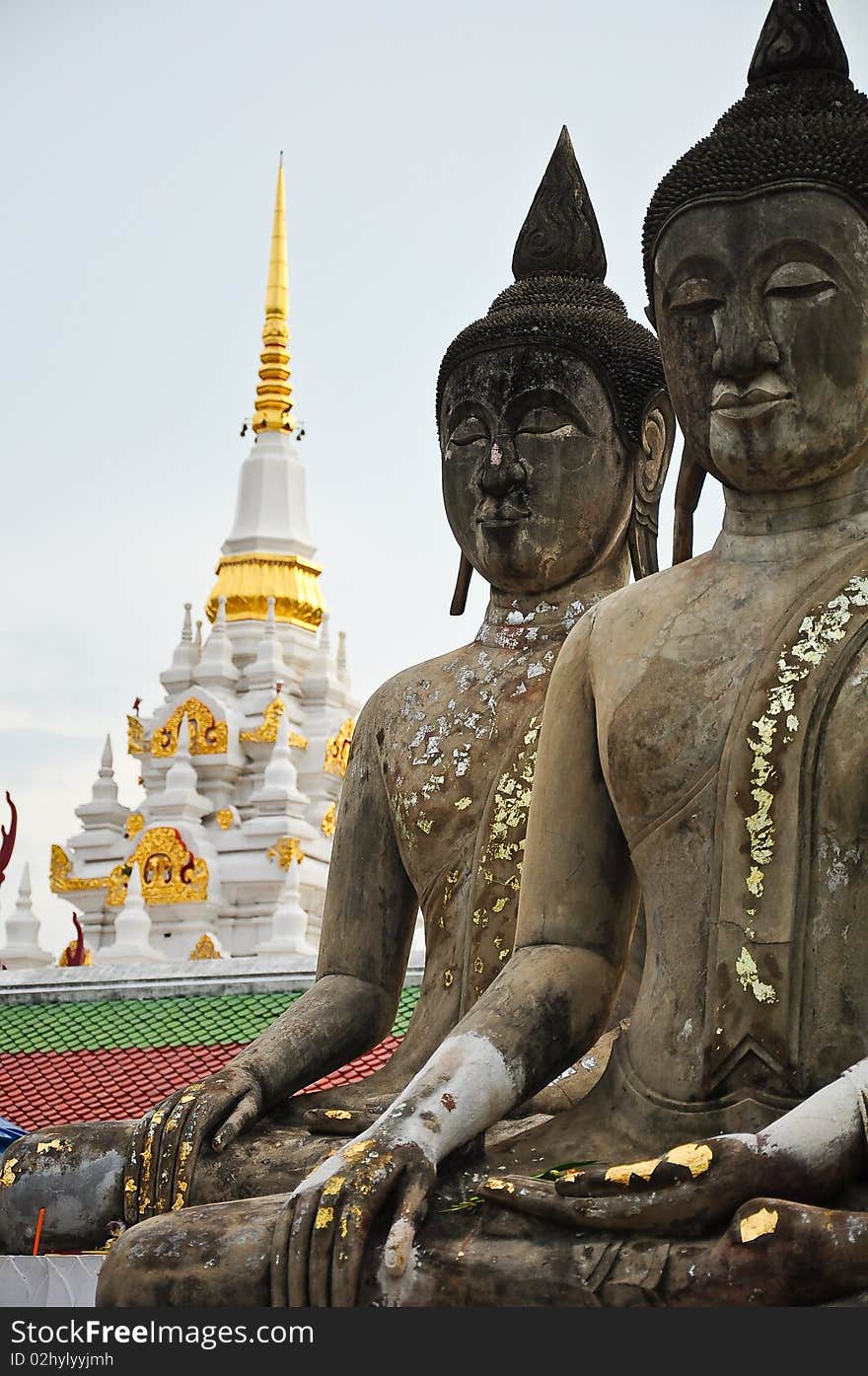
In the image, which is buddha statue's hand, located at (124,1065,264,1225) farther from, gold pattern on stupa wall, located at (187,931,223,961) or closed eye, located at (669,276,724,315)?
gold pattern on stupa wall, located at (187,931,223,961)

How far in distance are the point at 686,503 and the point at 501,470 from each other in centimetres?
85

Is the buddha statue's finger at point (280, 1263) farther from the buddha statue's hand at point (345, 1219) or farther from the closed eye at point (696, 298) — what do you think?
the closed eye at point (696, 298)

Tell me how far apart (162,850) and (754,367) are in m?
26.5

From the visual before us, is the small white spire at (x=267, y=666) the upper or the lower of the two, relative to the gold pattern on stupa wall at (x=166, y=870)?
upper

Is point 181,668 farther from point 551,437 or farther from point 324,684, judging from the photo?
point 551,437

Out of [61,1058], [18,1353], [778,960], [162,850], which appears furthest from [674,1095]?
[162,850]

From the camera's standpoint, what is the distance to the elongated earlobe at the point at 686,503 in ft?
18.2

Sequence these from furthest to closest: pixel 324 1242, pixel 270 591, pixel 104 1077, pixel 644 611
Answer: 1. pixel 270 591
2. pixel 104 1077
3. pixel 644 611
4. pixel 324 1242

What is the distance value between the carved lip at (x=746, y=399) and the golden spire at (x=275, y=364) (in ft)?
99.8

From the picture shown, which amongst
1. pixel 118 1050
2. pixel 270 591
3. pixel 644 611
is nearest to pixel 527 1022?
pixel 644 611

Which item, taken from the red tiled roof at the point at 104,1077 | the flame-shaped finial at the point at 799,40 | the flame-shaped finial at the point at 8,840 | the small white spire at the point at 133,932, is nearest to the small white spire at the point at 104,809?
the small white spire at the point at 133,932

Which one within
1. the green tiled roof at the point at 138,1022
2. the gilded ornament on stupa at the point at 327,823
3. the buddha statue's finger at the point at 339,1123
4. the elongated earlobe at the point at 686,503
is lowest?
the buddha statue's finger at the point at 339,1123

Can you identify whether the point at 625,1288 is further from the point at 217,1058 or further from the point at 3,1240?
the point at 217,1058

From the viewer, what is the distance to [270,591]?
3388 cm
